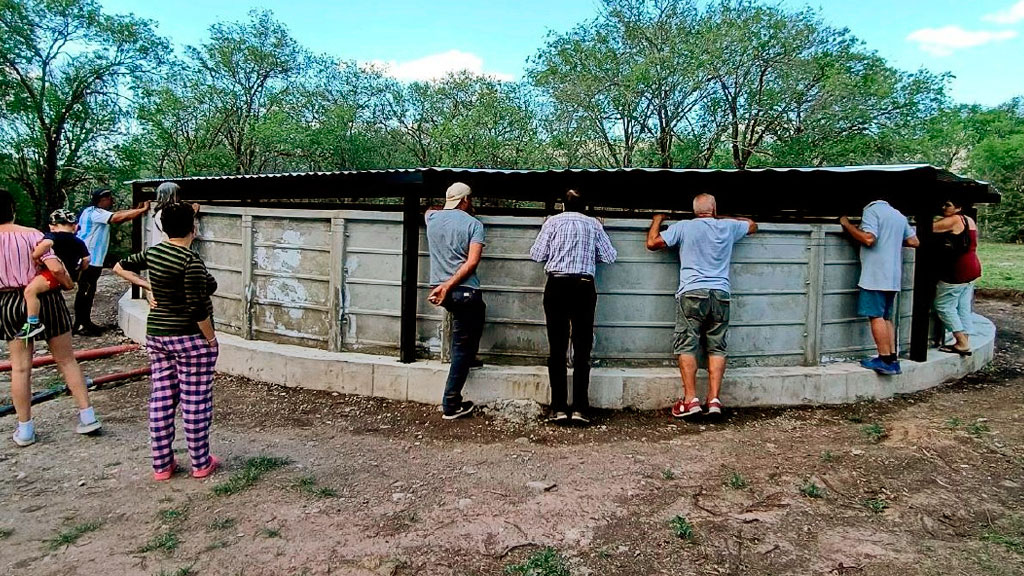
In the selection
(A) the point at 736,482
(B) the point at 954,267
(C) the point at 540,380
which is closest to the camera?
(A) the point at 736,482

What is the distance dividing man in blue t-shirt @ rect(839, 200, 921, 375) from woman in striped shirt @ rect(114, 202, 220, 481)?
553 cm

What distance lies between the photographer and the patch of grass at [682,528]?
3439 mm

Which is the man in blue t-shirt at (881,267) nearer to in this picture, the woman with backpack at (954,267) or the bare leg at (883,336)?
the bare leg at (883,336)

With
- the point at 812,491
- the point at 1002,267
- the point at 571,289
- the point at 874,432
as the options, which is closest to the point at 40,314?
the point at 571,289

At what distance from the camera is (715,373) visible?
5.38m

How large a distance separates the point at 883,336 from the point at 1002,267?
738 inches

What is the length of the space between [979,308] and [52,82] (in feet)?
85.8

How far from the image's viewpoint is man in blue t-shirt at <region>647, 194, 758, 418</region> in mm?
5387

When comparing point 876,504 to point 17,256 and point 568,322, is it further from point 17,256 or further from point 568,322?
point 17,256

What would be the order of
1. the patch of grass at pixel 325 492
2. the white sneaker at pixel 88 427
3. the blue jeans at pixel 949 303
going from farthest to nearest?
the blue jeans at pixel 949 303, the white sneaker at pixel 88 427, the patch of grass at pixel 325 492

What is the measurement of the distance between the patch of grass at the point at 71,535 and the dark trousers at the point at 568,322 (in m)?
3.18

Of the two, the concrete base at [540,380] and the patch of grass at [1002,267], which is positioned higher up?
the patch of grass at [1002,267]

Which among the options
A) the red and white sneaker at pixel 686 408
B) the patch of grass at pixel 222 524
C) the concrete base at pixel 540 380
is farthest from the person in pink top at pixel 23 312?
the red and white sneaker at pixel 686 408

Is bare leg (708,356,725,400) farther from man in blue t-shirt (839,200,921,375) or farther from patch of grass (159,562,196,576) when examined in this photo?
patch of grass (159,562,196,576)
